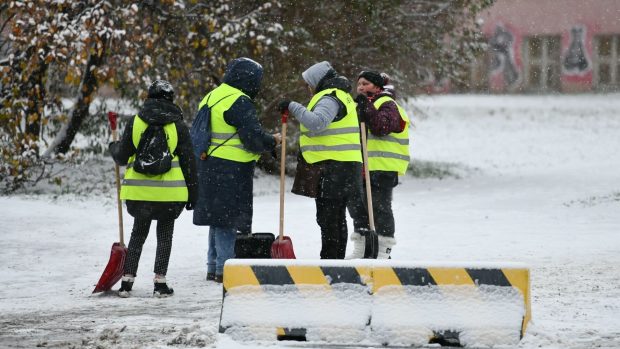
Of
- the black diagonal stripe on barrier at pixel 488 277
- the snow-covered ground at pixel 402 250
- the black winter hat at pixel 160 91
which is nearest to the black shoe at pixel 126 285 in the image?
the snow-covered ground at pixel 402 250

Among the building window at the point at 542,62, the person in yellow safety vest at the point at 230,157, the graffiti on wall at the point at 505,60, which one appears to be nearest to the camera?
the person in yellow safety vest at the point at 230,157

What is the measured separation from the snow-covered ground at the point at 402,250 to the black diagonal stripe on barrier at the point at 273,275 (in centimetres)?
29

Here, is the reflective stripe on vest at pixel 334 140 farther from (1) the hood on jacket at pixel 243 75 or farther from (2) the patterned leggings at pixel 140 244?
(2) the patterned leggings at pixel 140 244

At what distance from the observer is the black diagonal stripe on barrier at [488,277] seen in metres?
6.54

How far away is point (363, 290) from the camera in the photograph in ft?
21.7

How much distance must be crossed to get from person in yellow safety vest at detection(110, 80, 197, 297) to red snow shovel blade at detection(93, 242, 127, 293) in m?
0.09

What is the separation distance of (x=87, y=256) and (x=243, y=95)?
2.94 metres

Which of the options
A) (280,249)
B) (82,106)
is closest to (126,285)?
(280,249)

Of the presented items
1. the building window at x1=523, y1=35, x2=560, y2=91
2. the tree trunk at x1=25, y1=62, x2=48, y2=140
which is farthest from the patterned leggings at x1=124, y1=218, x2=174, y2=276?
the building window at x1=523, y1=35, x2=560, y2=91

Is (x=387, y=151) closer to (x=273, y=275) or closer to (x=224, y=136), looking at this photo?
(x=224, y=136)

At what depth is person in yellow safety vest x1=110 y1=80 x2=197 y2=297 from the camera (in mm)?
8336

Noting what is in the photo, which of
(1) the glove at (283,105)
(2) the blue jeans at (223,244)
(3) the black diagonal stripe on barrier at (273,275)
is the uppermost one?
(1) the glove at (283,105)

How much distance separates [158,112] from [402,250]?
3.62 m

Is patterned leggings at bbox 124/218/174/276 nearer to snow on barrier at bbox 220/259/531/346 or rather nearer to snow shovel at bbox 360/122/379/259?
snow shovel at bbox 360/122/379/259
